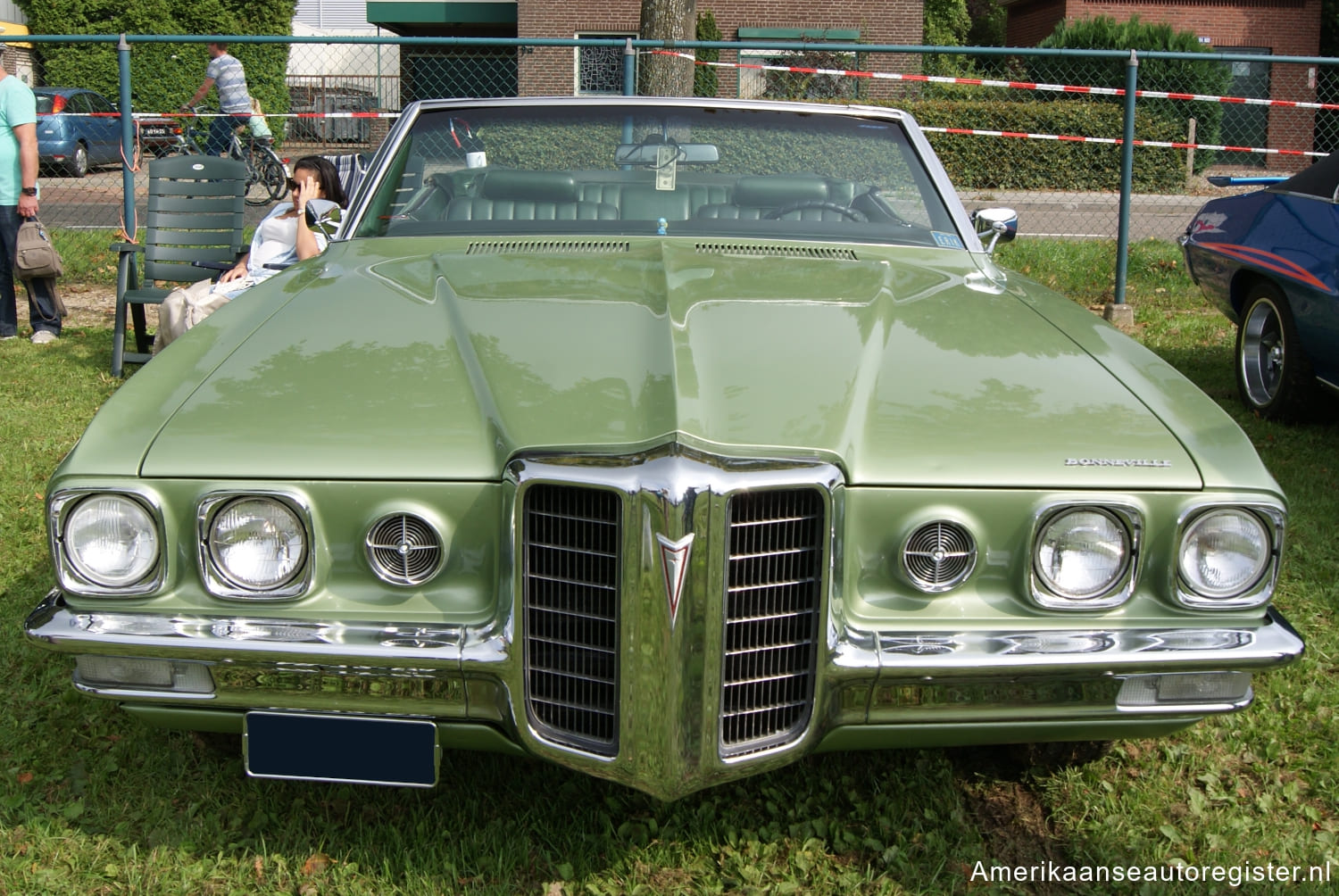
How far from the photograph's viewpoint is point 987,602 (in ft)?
7.26

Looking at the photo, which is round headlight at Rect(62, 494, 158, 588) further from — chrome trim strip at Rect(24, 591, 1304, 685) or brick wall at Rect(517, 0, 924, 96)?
brick wall at Rect(517, 0, 924, 96)

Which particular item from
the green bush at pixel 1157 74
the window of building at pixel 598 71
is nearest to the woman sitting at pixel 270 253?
the window of building at pixel 598 71

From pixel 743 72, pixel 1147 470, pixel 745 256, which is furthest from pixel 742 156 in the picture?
pixel 743 72

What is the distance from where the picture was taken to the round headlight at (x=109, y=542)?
2189mm

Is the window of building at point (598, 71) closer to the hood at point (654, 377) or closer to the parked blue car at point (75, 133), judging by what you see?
the parked blue car at point (75, 133)

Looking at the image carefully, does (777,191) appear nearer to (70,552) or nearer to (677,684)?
(677,684)

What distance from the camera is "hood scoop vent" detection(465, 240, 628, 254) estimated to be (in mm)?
3221

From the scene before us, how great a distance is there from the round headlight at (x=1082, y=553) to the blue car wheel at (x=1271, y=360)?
398 centimetres

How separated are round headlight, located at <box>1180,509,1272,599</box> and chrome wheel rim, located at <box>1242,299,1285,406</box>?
4.02m

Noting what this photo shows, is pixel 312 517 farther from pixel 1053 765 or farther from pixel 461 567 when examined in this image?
pixel 1053 765

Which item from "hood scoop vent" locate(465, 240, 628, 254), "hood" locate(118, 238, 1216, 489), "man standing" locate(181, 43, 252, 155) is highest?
"man standing" locate(181, 43, 252, 155)

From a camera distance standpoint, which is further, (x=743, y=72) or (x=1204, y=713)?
(x=743, y=72)

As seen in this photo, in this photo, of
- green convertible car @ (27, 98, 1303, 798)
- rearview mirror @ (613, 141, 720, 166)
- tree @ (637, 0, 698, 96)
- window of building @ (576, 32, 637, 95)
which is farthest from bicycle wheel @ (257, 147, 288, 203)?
green convertible car @ (27, 98, 1303, 798)

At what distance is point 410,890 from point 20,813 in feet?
3.19
